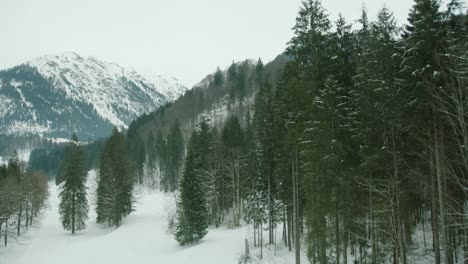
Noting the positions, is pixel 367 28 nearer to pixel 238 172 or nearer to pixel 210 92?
pixel 238 172

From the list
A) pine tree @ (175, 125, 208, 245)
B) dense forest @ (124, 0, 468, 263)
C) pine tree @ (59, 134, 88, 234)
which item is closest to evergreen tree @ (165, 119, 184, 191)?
pine tree @ (59, 134, 88, 234)

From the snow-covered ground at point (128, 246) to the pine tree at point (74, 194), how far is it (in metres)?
1.74

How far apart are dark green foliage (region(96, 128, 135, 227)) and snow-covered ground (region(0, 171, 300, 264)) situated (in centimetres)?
172

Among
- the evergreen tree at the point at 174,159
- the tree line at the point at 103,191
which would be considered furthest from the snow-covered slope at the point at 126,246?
the evergreen tree at the point at 174,159

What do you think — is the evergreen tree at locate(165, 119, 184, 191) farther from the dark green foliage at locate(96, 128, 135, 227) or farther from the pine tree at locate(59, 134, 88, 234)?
the pine tree at locate(59, 134, 88, 234)

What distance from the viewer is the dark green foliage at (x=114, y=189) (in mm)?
54906

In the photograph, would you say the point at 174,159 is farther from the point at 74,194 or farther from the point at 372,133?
the point at 372,133

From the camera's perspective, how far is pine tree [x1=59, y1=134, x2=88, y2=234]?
5722cm

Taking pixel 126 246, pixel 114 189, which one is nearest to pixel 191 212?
pixel 126 246

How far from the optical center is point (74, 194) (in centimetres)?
5725

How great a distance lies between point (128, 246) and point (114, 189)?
528 inches

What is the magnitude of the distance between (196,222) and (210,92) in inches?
3390

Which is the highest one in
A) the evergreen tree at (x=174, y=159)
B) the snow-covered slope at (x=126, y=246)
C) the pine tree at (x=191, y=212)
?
the evergreen tree at (x=174, y=159)

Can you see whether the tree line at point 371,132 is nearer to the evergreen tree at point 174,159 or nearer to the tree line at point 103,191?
the tree line at point 103,191
